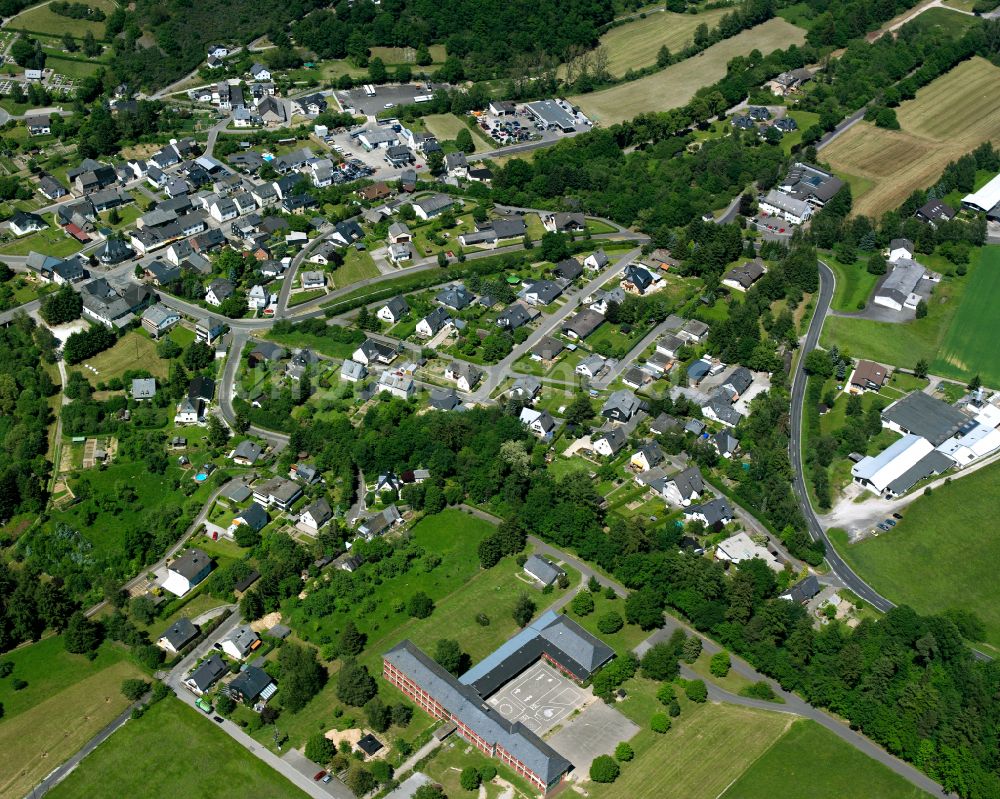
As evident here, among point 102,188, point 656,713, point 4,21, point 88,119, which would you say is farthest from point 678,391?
point 4,21

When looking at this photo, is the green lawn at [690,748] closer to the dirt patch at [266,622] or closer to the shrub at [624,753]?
the shrub at [624,753]

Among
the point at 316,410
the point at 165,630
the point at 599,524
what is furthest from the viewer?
the point at 316,410

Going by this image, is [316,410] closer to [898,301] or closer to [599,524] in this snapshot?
[599,524]

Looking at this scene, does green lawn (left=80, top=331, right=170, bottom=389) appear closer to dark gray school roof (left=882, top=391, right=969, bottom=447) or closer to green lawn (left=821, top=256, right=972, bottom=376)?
green lawn (left=821, top=256, right=972, bottom=376)

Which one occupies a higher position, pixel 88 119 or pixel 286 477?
pixel 88 119

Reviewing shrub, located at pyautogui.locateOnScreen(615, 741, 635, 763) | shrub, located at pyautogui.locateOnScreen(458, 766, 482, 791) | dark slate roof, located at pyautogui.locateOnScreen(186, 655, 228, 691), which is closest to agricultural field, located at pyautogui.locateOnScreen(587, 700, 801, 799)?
shrub, located at pyautogui.locateOnScreen(615, 741, 635, 763)

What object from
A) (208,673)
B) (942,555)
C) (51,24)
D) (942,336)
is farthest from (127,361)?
(51,24)
